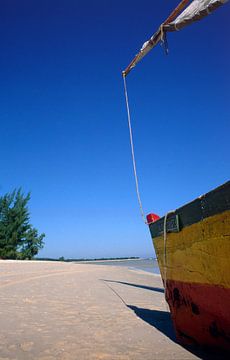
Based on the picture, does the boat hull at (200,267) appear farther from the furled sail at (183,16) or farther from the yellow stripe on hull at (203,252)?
the furled sail at (183,16)

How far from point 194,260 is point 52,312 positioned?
12.5 ft

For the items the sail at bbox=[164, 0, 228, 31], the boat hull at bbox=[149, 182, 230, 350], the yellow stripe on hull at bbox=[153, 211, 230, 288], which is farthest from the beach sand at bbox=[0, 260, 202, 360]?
the sail at bbox=[164, 0, 228, 31]

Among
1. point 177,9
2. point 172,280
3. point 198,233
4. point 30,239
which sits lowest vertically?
point 172,280

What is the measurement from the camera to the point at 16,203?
4734 cm

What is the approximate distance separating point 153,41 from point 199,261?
4.33 m

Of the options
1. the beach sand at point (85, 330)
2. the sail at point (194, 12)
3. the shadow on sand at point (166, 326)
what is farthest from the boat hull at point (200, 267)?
the sail at point (194, 12)

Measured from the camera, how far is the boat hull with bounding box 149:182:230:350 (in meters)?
3.36

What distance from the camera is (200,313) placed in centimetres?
400

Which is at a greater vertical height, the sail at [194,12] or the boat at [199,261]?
the sail at [194,12]

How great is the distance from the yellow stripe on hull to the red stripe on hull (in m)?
0.10

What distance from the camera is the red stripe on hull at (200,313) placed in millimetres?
3504

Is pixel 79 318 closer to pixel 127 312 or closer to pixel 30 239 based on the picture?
pixel 127 312

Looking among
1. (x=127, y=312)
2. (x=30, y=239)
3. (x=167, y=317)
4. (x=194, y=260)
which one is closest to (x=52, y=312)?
(x=127, y=312)

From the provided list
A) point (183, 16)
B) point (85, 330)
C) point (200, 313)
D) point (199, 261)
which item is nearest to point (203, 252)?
point (199, 261)
